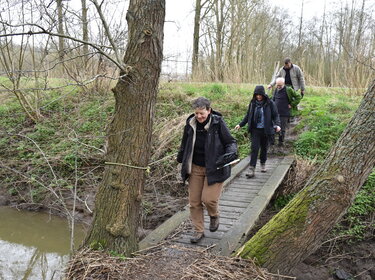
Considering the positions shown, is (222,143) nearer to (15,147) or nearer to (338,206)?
(338,206)

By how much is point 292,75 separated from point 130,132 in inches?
238

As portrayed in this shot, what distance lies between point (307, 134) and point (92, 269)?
20.9ft

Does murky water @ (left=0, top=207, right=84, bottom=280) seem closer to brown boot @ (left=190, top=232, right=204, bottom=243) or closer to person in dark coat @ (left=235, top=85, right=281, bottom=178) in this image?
brown boot @ (left=190, top=232, right=204, bottom=243)

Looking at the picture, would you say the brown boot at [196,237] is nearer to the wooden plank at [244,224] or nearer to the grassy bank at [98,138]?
the wooden plank at [244,224]

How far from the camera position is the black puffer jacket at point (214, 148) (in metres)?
4.05

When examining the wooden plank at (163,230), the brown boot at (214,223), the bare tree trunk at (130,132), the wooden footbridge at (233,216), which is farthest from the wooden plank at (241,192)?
the bare tree trunk at (130,132)

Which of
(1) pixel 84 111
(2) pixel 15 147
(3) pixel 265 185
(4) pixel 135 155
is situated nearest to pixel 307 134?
(3) pixel 265 185

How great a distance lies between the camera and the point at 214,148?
13.3 feet

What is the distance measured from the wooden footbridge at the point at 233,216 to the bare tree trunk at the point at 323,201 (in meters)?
0.65

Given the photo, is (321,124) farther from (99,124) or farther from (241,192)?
(99,124)

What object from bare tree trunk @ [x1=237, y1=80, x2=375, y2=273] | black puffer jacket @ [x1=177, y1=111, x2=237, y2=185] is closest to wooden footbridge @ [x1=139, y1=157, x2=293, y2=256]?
bare tree trunk @ [x1=237, y1=80, x2=375, y2=273]

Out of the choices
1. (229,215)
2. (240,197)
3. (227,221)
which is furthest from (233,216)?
(240,197)

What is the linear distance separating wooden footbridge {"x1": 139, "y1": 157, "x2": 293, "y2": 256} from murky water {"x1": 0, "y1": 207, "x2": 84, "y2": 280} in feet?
6.09

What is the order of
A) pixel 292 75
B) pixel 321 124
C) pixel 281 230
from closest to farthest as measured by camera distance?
pixel 281 230 < pixel 292 75 < pixel 321 124
